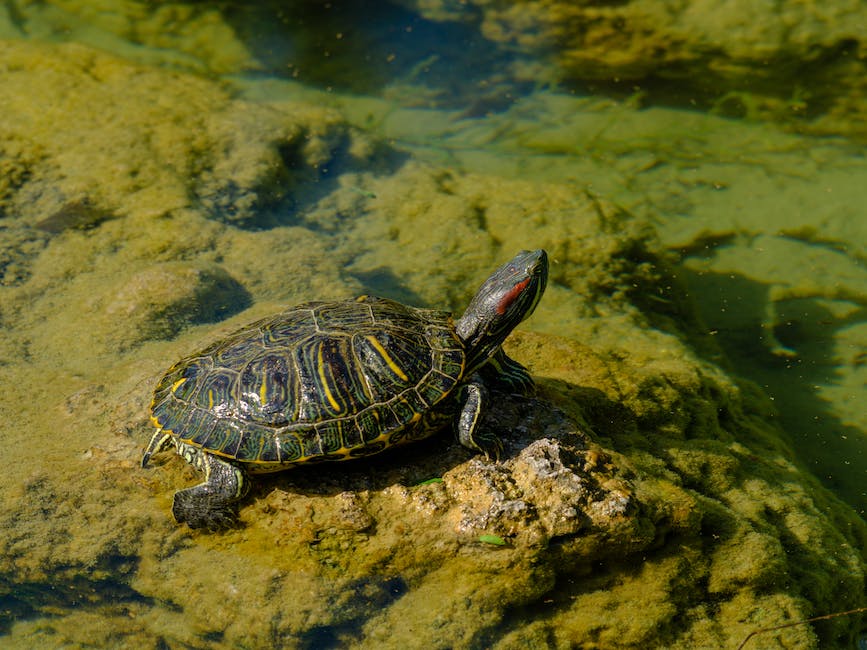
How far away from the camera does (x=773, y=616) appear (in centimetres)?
374

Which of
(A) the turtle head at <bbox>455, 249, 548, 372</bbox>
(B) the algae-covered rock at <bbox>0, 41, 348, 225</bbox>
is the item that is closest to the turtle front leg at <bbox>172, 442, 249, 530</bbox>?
(A) the turtle head at <bbox>455, 249, 548, 372</bbox>

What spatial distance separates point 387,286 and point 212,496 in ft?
9.05

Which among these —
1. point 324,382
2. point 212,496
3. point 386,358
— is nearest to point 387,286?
point 386,358

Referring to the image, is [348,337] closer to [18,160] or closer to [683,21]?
[18,160]

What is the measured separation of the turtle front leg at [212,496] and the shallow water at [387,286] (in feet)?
0.35

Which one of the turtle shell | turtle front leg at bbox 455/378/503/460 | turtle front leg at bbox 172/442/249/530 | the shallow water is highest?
the turtle shell

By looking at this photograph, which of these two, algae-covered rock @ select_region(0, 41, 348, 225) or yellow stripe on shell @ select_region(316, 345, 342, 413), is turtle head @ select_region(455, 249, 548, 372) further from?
algae-covered rock @ select_region(0, 41, 348, 225)

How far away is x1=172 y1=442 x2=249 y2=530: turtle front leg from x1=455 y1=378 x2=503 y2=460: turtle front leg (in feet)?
3.62

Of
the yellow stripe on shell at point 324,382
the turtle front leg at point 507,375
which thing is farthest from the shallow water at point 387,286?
the yellow stripe on shell at point 324,382

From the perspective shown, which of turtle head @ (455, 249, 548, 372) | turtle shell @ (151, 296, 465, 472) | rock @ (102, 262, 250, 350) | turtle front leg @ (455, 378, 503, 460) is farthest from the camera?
rock @ (102, 262, 250, 350)

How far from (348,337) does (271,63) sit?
7.21 m

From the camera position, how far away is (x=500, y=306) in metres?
4.02

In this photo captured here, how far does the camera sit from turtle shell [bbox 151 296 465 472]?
3518 mm

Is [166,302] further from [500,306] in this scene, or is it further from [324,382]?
[500,306]
